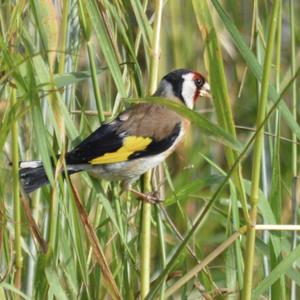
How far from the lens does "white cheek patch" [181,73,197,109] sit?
3381 millimetres

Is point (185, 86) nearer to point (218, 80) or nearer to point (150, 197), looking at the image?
point (150, 197)

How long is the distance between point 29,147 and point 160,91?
0.90 m

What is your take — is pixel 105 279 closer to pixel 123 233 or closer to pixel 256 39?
pixel 123 233

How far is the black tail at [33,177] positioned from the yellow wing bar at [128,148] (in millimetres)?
461

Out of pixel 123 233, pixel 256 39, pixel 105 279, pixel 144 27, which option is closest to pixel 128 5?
pixel 144 27

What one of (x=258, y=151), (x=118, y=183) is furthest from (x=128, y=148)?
(x=258, y=151)

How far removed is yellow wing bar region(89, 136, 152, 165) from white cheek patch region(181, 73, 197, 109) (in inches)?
14.2

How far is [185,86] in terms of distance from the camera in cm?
344

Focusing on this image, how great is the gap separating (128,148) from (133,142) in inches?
1.9

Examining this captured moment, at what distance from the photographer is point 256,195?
5.68ft

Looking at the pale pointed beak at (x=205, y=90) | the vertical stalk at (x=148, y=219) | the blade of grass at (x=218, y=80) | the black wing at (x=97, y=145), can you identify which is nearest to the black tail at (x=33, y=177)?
the black wing at (x=97, y=145)

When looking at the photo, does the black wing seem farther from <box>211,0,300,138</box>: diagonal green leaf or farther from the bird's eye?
<box>211,0,300,138</box>: diagonal green leaf

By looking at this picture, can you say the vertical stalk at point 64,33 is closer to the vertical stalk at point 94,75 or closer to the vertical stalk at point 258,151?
the vertical stalk at point 94,75

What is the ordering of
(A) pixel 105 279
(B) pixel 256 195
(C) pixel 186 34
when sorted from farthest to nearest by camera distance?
(C) pixel 186 34 → (A) pixel 105 279 → (B) pixel 256 195
